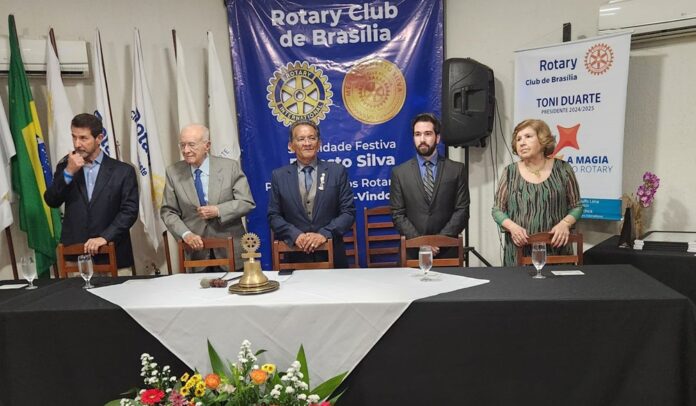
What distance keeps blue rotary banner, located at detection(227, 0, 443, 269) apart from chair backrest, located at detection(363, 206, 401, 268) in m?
0.14

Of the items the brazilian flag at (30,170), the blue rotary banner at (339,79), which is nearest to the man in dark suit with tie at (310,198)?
the blue rotary banner at (339,79)

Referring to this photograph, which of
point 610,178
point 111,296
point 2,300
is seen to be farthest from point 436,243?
point 2,300

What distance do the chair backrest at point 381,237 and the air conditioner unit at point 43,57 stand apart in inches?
101

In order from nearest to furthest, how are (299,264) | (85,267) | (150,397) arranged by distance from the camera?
(150,397), (85,267), (299,264)

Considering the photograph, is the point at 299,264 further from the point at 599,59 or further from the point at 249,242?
the point at 599,59

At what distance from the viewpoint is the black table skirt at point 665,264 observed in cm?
271

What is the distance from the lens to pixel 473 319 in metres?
1.70

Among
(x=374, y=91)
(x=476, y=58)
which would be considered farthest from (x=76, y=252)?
(x=476, y=58)

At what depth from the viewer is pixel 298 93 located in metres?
3.90

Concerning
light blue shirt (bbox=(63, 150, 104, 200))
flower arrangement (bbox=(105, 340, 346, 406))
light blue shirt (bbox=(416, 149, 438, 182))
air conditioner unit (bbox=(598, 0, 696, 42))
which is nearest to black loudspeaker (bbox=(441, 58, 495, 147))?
light blue shirt (bbox=(416, 149, 438, 182))

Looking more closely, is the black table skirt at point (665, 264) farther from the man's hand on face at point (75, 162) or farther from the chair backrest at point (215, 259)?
the man's hand on face at point (75, 162)

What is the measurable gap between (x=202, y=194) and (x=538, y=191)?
1886mm

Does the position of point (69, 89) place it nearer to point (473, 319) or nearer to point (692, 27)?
point (473, 319)

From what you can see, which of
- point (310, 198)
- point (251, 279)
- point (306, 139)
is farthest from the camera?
point (310, 198)
